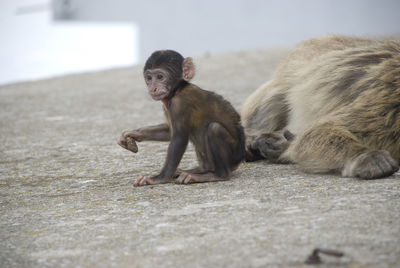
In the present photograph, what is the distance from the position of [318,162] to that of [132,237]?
57.3 inches

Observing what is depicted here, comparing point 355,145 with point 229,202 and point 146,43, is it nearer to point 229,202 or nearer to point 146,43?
point 229,202

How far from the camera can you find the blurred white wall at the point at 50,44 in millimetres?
18391

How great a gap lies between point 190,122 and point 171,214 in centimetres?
77

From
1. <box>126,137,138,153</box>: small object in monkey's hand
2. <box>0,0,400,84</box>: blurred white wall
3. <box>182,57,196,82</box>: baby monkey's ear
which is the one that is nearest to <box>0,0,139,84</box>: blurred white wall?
<box>0,0,400,84</box>: blurred white wall

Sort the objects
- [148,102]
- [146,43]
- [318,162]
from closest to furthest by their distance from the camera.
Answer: [318,162] → [148,102] → [146,43]

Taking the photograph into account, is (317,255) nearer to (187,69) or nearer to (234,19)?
(187,69)

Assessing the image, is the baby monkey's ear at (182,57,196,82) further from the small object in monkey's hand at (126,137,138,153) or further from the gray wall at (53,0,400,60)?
the gray wall at (53,0,400,60)

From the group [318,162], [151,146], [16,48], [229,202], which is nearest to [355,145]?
[318,162]

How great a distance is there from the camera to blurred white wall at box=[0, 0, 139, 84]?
1839cm

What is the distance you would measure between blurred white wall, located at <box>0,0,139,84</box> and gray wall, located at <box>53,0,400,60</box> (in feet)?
1.21

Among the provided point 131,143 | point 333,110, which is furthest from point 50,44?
point 333,110

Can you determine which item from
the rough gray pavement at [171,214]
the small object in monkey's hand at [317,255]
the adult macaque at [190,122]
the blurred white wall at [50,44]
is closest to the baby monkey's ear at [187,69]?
the adult macaque at [190,122]

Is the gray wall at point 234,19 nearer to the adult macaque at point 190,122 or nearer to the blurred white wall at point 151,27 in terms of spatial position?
the blurred white wall at point 151,27

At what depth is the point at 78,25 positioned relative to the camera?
18.6 m
